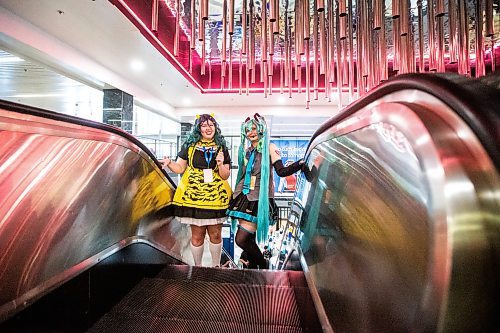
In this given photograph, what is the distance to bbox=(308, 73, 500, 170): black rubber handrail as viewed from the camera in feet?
1.79

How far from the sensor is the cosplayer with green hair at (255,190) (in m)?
3.23

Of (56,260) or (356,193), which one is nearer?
(356,193)

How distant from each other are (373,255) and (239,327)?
1.01 metres

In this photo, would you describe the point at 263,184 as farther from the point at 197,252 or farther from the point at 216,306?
the point at 216,306

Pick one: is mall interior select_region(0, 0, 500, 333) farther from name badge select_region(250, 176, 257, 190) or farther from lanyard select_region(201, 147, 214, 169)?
lanyard select_region(201, 147, 214, 169)

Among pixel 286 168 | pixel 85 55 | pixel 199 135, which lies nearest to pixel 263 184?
pixel 286 168

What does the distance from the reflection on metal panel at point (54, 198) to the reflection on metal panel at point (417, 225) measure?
47.9 inches

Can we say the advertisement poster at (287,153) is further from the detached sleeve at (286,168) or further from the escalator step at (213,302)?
the escalator step at (213,302)

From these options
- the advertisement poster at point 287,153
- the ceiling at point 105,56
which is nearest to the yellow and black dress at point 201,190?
the ceiling at point 105,56

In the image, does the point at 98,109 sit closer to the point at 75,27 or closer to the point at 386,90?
the point at 75,27

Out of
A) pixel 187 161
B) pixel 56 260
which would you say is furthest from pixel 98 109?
pixel 56 260

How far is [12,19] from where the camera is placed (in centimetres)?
414

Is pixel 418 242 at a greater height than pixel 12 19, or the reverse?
pixel 12 19

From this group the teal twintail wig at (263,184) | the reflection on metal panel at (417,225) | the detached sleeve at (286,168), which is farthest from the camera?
the teal twintail wig at (263,184)
